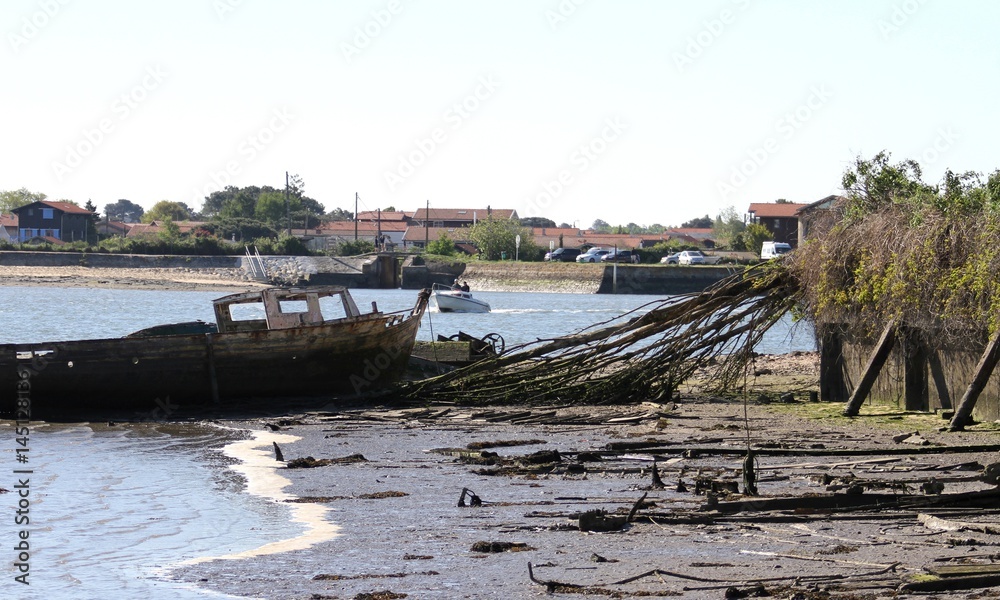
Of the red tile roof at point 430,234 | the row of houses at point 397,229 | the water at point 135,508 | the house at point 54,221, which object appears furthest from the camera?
the house at point 54,221

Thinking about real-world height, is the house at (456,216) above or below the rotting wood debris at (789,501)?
above

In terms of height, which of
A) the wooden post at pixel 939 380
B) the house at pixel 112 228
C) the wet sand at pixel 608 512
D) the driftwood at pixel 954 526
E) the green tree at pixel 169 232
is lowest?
the wet sand at pixel 608 512

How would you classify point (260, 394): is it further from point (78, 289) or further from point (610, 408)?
point (78, 289)

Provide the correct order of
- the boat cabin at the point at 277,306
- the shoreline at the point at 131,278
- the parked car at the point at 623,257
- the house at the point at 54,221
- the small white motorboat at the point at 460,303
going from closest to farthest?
1. the boat cabin at the point at 277,306
2. the small white motorboat at the point at 460,303
3. the parked car at the point at 623,257
4. the shoreline at the point at 131,278
5. the house at the point at 54,221

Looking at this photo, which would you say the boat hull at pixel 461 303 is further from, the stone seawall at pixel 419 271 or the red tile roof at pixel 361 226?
the red tile roof at pixel 361 226

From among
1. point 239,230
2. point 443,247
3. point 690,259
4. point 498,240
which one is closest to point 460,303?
point 690,259

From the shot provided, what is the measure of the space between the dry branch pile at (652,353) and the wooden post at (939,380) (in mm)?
2756

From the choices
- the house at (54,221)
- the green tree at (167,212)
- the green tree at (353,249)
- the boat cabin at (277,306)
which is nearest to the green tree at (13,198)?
the green tree at (167,212)

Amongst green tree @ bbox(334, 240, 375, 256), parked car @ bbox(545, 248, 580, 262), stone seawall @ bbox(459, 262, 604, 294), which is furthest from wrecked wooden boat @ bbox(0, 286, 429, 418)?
green tree @ bbox(334, 240, 375, 256)

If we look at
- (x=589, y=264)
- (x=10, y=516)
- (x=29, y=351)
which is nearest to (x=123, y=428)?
(x=29, y=351)

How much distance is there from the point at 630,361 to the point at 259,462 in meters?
7.53

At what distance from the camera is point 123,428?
19.3 meters

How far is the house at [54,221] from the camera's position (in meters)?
132

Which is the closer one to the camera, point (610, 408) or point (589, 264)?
→ point (610, 408)
